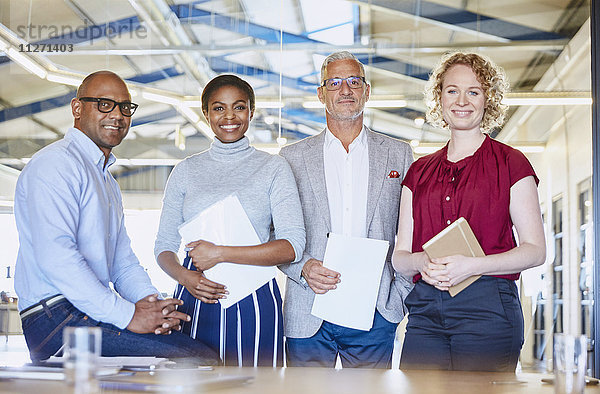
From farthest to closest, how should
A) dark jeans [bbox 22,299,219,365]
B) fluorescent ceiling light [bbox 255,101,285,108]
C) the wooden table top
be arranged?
fluorescent ceiling light [bbox 255,101,285,108] → dark jeans [bbox 22,299,219,365] → the wooden table top

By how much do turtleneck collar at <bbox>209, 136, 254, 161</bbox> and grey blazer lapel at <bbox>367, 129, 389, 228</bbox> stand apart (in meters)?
0.54

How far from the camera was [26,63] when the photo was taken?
5312 mm

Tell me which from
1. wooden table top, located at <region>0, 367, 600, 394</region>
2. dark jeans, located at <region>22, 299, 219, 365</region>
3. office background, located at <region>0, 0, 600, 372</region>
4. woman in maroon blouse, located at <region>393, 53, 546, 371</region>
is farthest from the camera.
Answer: office background, located at <region>0, 0, 600, 372</region>

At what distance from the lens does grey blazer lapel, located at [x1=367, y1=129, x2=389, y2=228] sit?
2.92m

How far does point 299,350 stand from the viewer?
2875 millimetres

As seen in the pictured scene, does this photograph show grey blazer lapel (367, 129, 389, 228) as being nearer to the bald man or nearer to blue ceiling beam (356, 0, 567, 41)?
the bald man

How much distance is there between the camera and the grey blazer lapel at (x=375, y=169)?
2918 mm

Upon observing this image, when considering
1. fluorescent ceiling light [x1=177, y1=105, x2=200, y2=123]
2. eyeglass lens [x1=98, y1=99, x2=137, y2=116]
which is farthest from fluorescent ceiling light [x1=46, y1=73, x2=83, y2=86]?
eyeglass lens [x1=98, y1=99, x2=137, y2=116]

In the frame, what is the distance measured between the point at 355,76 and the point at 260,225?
30.3 inches

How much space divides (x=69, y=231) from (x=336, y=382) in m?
1.14

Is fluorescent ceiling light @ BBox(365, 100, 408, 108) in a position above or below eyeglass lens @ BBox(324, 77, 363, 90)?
above

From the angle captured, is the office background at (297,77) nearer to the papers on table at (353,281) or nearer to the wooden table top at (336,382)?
the papers on table at (353,281)

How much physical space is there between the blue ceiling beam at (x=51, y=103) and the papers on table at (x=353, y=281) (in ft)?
9.37

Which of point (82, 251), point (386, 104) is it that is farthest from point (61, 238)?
point (386, 104)
